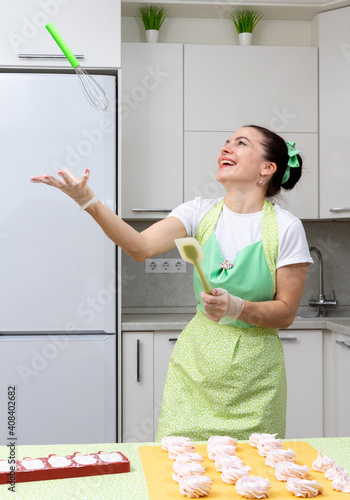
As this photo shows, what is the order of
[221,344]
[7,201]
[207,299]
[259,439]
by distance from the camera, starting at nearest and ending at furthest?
[259,439] → [207,299] → [221,344] → [7,201]

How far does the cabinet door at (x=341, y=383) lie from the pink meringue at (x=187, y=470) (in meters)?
1.57

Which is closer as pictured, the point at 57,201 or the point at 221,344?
the point at 221,344

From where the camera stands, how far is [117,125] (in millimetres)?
2545

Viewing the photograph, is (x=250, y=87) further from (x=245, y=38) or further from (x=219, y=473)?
(x=219, y=473)

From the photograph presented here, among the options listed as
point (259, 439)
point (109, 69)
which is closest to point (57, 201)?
point (109, 69)

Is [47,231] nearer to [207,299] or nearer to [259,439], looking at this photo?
[207,299]

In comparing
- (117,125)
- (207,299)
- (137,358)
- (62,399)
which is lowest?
(62,399)

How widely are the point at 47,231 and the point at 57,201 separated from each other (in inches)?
5.0

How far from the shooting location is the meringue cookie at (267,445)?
3.55 ft

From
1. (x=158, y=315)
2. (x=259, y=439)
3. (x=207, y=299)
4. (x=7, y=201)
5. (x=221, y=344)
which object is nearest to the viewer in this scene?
(x=259, y=439)

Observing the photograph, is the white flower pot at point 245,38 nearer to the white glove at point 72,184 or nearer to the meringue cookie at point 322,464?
the white glove at point 72,184

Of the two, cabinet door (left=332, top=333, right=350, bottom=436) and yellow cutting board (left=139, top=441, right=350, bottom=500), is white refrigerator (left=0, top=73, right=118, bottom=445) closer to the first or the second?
cabinet door (left=332, top=333, right=350, bottom=436)

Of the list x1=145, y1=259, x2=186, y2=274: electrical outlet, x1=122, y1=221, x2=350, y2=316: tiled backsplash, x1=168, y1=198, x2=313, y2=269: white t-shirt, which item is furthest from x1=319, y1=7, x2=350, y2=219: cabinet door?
x1=168, y1=198, x2=313, y2=269: white t-shirt

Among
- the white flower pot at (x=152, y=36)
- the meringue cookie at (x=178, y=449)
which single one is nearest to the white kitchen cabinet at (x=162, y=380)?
the white flower pot at (x=152, y=36)
